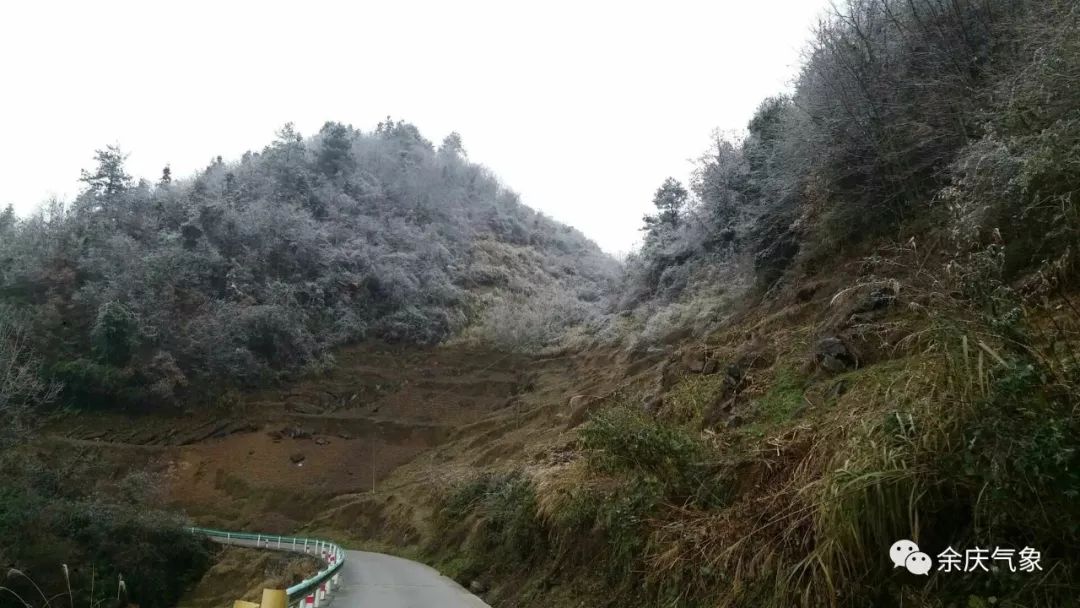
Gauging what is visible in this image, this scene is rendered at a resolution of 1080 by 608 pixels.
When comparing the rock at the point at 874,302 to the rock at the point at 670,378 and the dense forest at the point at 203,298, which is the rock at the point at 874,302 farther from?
the dense forest at the point at 203,298

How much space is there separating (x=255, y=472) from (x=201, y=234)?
2304 centimetres

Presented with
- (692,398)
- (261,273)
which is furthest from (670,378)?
(261,273)

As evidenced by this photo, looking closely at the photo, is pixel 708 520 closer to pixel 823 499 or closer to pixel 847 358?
pixel 823 499

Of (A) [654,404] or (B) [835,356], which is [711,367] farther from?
(B) [835,356]

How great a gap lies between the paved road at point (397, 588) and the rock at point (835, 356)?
8041 millimetres

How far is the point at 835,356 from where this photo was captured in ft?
30.6

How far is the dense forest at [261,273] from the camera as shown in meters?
39.6

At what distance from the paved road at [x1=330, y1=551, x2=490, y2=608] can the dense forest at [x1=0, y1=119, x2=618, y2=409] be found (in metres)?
26.9

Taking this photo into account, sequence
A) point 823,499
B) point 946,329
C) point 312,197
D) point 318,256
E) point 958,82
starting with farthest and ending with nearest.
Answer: point 312,197 → point 318,256 → point 958,82 → point 823,499 → point 946,329

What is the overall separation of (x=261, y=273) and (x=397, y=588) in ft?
132

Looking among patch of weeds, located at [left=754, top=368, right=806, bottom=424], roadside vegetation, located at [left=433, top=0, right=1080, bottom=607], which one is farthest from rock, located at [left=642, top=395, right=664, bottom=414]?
patch of weeds, located at [left=754, top=368, right=806, bottom=424]

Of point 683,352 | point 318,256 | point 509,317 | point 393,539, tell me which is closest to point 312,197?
point 318,256

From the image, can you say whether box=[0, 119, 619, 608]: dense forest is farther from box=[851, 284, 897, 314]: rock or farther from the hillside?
box=[851, 284, 897, 314]: rock

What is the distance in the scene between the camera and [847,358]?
9281mm
